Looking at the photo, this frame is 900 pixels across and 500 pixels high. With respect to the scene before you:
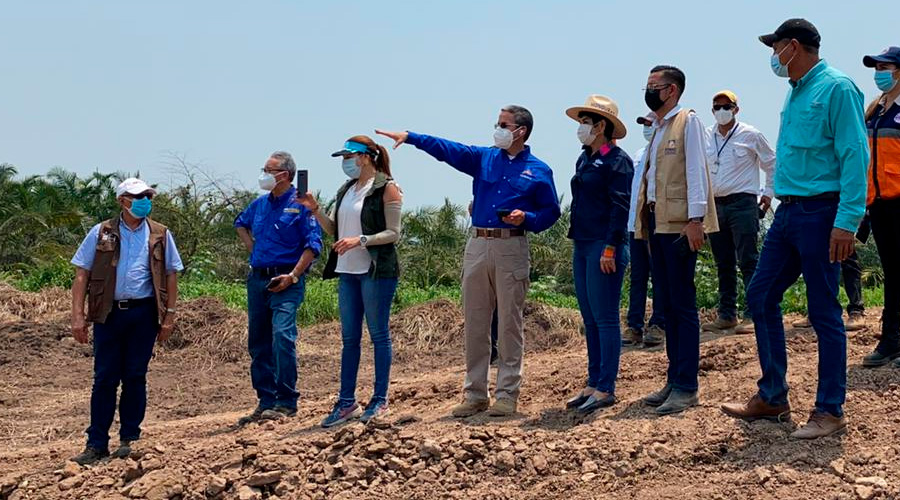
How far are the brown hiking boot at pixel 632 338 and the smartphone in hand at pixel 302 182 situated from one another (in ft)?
11.1

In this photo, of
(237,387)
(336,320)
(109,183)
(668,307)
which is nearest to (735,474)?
(668,307)

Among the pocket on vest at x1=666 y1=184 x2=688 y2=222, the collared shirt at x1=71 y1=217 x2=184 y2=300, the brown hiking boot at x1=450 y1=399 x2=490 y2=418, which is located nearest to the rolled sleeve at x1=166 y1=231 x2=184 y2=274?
the collared shirt at x1=71 y1=217 x2=184 y2=300

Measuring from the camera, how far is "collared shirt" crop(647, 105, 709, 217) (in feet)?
19.7

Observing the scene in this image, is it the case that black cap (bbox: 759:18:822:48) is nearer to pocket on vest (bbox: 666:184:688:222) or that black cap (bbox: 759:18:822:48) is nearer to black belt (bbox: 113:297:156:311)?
pocket on vest (bbox: 666:184:688:222)

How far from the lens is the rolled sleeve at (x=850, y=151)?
519 centimetres

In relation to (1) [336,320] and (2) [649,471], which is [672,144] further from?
(1) [336,320]

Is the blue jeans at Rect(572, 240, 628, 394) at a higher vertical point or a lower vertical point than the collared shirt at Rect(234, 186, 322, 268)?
lower

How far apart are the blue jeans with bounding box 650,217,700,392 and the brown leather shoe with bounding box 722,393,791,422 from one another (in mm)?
391

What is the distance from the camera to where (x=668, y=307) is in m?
6.34

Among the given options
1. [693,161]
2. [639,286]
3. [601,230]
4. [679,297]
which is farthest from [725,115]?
[679,297]

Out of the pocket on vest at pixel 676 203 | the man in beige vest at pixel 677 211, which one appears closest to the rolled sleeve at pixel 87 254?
the man in beige vest at pixel 677 211

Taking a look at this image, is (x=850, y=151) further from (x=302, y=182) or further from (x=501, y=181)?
(x=302, y=182)

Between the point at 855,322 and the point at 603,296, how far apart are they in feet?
9.66

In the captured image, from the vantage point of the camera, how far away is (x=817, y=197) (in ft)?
17.7
